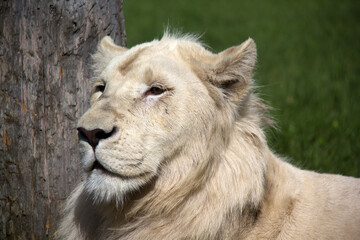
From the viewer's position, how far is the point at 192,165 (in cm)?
289

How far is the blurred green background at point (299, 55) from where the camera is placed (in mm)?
5590

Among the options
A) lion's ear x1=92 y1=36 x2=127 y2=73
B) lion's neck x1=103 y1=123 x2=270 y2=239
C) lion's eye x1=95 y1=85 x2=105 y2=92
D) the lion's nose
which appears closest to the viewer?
the lion's nose

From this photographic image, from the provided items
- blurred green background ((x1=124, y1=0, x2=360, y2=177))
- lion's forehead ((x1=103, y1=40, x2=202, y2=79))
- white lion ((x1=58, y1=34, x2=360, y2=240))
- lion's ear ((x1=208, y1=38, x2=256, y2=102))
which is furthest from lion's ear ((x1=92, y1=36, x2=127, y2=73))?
lion's ear ((x1=208, y1=38, x2=256, y2=102))

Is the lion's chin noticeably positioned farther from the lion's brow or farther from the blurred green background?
the blurred green background

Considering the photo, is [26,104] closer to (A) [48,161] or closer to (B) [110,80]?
(A) [48,161]

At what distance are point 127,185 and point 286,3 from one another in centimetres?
1832

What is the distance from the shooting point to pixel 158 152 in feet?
9.04

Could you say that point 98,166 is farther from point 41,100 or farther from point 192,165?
point 41,100

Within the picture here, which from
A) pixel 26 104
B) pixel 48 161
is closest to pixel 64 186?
pixel 48 161

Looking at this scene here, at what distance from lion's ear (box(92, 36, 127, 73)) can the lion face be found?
163 mm

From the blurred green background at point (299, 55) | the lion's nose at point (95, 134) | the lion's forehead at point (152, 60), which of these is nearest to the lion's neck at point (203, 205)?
the lion's nose at point (95, 134)

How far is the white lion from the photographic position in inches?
108

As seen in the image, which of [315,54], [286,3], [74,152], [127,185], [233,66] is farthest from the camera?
[286,3]

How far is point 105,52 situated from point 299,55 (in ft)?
28.1
